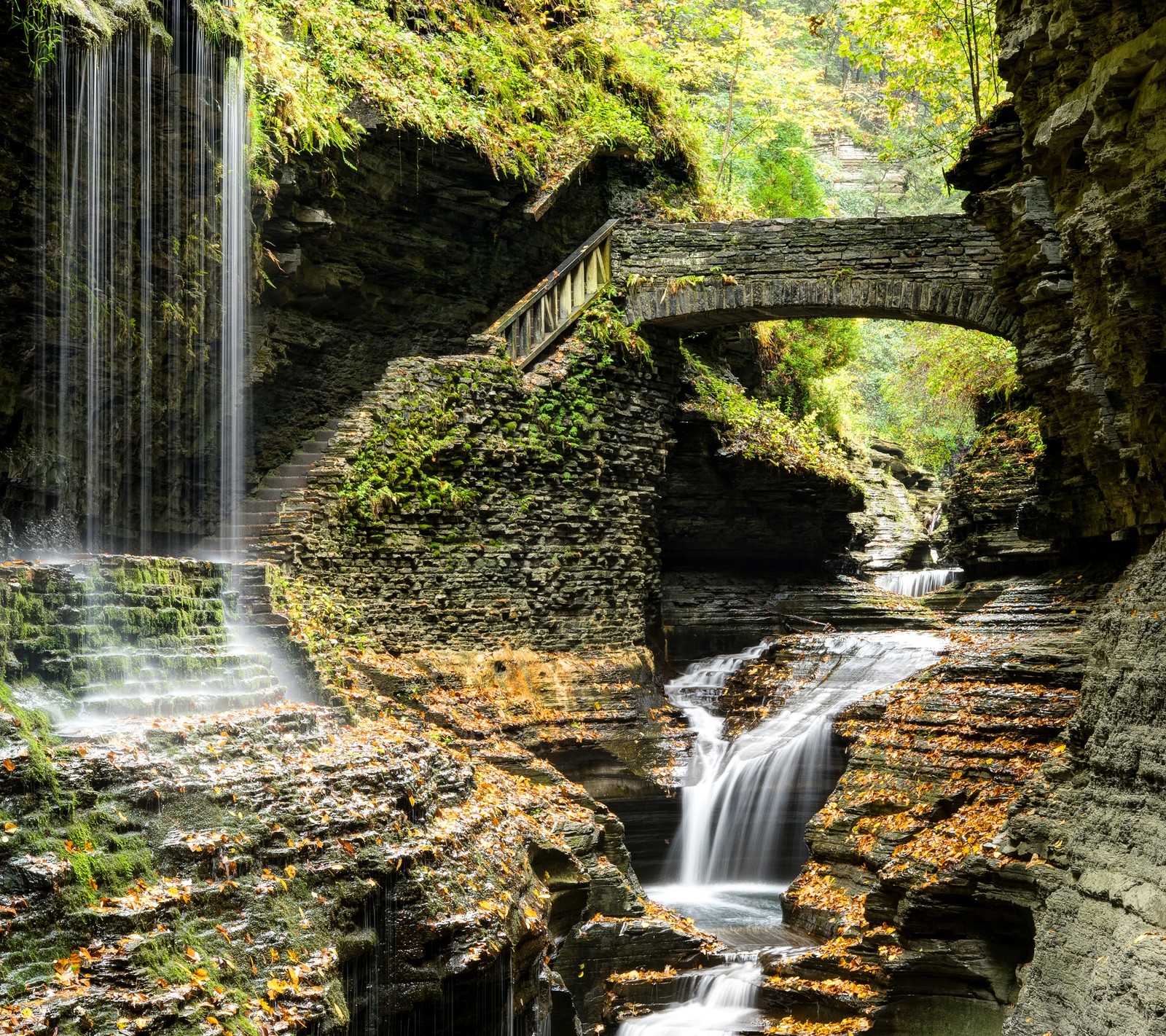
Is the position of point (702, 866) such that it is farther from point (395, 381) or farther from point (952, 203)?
point (952, 203)

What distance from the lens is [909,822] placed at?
28.5 feet

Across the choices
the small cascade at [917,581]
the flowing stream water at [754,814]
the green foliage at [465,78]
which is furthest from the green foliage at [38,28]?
the small cascade at [917,581]

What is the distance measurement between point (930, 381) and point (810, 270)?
7.16 meters

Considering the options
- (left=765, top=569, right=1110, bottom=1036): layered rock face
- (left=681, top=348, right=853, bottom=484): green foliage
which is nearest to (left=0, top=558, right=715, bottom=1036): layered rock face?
(left=765, top=569, right=1110, bottom=1036): layered rock face

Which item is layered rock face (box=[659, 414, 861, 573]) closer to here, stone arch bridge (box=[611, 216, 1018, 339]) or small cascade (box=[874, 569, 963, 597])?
small cascade (box=[874, 569, 963, 597])

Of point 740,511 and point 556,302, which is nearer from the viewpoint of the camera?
point 556,302

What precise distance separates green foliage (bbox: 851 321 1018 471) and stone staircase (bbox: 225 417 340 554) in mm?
11345

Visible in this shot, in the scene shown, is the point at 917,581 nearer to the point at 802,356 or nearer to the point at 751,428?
the point at 802,356

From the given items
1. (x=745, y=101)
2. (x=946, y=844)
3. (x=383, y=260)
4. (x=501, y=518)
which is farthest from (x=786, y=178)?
(x=946, y=844)

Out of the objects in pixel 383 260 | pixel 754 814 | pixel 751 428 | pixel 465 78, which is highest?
pixel 465 78

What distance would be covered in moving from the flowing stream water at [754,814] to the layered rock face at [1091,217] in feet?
15.6

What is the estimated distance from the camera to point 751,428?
17.9 meters

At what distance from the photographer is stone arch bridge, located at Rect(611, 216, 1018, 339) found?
14078 mm

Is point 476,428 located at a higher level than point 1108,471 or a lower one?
higher
